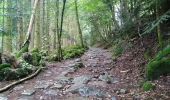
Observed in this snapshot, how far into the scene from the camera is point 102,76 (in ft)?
34.5

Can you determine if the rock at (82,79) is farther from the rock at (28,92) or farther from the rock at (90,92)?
the rock at (28,92)

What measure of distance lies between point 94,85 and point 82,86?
1.45 ft

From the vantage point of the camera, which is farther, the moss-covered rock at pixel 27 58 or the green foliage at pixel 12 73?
the moss-covered rock at pixel 27 58

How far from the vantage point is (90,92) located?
8.30 m

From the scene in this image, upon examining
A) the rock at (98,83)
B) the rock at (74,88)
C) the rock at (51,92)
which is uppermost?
the rock at (98,83)

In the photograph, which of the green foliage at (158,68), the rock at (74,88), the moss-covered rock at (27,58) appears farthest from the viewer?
the moss-covered rock at (27,58)

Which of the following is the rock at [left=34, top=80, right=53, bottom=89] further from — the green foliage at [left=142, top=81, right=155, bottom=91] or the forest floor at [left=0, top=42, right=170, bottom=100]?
the green foliage at [left=142, top=81, right=155, bottom=91]

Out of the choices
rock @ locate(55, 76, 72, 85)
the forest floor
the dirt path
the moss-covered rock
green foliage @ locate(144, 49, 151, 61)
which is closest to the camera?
the forest floor

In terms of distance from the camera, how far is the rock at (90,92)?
8.09 m

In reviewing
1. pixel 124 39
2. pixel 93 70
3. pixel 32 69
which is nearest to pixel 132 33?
pixel 124 39

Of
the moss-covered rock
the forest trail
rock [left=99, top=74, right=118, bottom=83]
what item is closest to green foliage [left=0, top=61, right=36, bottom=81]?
the forest trail

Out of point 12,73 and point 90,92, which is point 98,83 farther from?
point 12,73

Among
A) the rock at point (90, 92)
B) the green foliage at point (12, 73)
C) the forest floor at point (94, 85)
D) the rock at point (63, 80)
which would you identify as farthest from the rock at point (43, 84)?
the rock at point (90, 92)

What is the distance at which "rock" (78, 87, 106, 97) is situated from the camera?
26.5 feet
